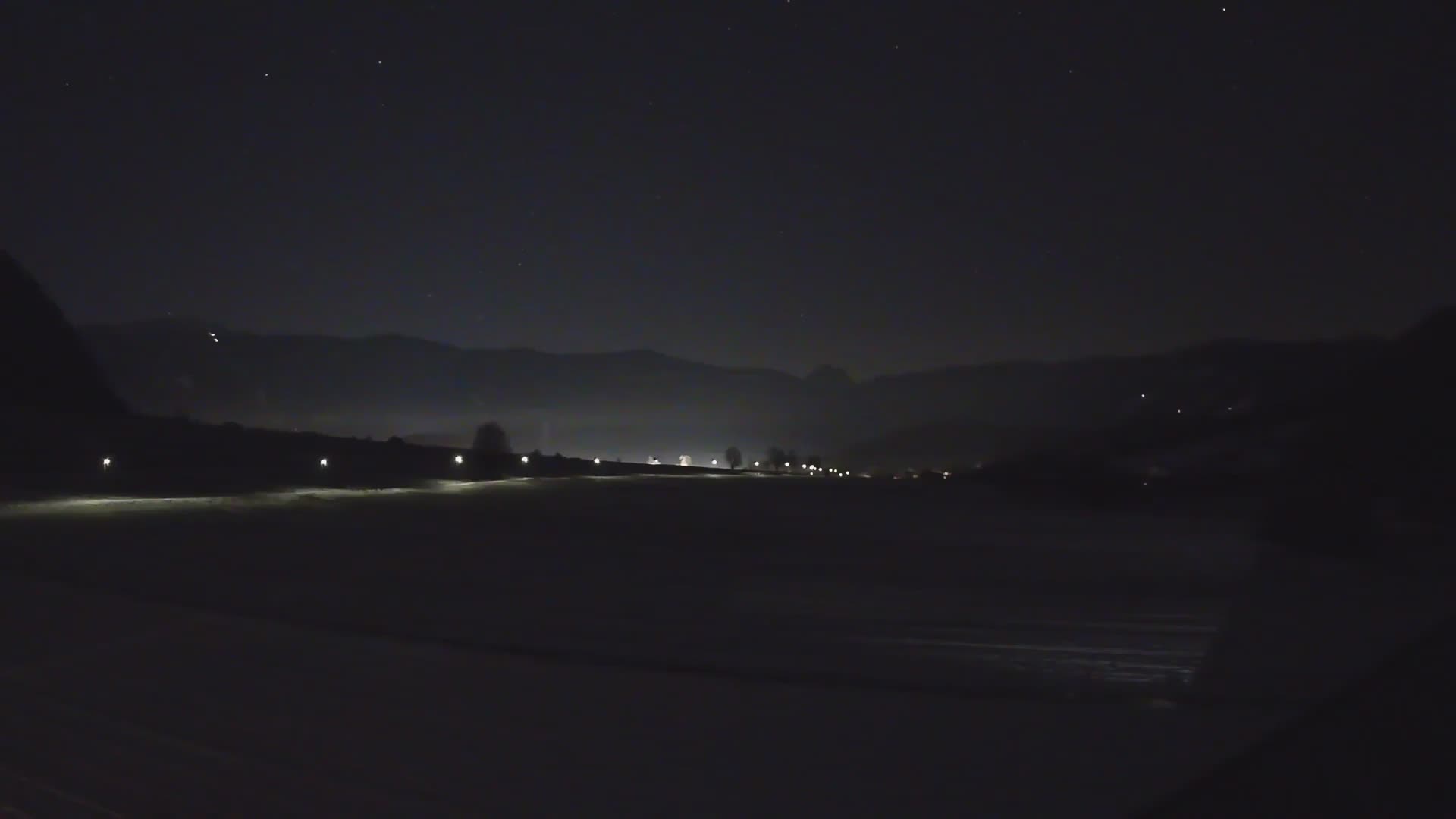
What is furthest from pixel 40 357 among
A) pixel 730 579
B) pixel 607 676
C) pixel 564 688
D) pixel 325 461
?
pixel 564 688

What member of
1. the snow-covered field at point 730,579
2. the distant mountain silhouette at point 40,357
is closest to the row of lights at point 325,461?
the snow-covered field at point 730,579

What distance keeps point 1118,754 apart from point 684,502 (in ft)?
70.6

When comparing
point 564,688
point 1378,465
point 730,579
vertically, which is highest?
point 1378,465

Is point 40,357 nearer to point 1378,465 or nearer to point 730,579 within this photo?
point 730,579

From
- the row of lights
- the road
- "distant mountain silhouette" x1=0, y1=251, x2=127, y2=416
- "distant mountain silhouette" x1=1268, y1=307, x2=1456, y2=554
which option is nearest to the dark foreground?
the road

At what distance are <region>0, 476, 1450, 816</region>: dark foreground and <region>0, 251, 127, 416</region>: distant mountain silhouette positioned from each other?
5110cm

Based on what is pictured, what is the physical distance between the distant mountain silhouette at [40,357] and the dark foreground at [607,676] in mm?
51101

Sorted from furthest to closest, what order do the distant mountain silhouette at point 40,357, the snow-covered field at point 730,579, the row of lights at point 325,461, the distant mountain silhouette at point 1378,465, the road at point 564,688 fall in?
the distant mountain silhouette at point 40,357 → the row of lights at point 325,461 → the distant mountain silhouette at point 1378,465 → the snow-covered field at point 730,579 → the road at point 564,688

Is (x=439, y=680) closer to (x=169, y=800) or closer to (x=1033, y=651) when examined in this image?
(x=169, y=800)

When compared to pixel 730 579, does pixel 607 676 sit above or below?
below

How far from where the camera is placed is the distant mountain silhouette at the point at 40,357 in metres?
63.0

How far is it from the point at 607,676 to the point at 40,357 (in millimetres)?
71106

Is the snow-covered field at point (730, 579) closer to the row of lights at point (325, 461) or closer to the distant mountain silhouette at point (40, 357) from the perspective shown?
the row of lights at point (325, 461)

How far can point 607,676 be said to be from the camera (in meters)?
9.10
